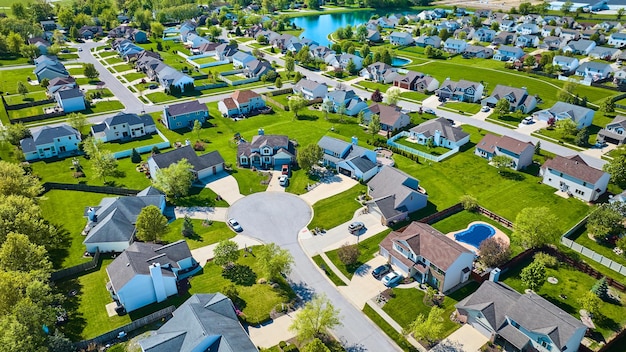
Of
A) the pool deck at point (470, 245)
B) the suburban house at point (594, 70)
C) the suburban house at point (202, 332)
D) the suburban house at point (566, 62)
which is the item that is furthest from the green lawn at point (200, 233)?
the suburban house at point (566, 62)

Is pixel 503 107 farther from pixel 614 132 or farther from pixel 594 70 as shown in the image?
pixel 594 70

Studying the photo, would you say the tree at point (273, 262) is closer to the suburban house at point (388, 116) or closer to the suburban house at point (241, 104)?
the suburban house at point (388, 116)

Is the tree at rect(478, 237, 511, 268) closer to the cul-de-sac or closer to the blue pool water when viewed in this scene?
the cul-de-sac

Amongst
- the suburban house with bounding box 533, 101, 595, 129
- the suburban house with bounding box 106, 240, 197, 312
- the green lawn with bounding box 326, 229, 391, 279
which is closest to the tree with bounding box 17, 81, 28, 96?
the suburban house with bounding box 106, 240, 197, 312

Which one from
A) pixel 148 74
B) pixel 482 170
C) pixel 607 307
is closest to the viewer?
pixel 607 307

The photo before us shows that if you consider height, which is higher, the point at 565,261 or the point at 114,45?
the point at 114,45

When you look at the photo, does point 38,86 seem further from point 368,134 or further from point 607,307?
point 607,307

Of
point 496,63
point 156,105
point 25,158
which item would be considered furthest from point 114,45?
point 496,63
